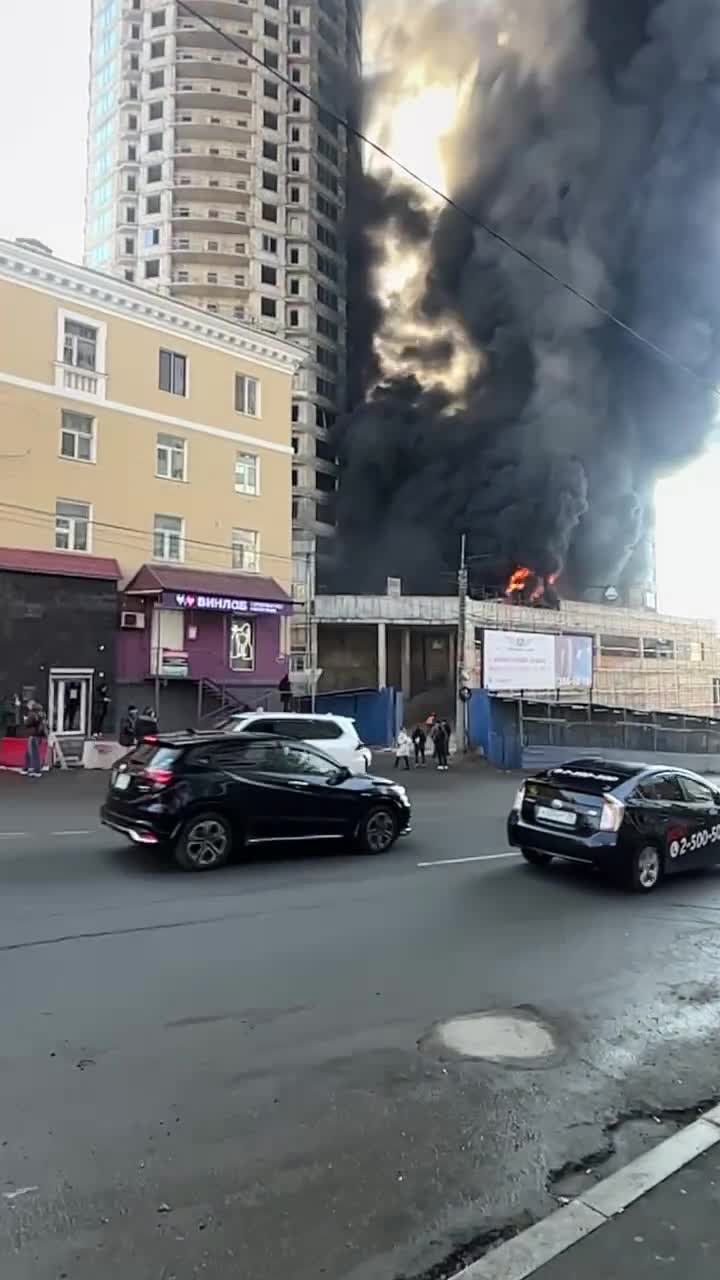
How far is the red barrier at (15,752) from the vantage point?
65.9 feet

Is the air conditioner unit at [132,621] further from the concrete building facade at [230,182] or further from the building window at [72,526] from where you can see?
the concrete building facade at [230,182]

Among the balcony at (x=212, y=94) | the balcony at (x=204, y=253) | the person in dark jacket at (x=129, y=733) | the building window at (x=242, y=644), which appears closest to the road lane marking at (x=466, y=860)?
the person in dark jacket at (x=129, y=733)

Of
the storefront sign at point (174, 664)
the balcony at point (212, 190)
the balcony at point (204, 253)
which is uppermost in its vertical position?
the balcony at point (212, 190)

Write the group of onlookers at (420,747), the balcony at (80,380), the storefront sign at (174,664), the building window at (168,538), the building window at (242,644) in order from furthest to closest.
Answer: the building window at (242,644), the building window at (168,538), the storefront sign at (174,664), the balcony at (80,380), the group of onlookers at (420,747)

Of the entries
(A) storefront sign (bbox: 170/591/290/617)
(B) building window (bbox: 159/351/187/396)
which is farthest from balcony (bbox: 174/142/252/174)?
(A) storefront sign (bbox: 170/591/290/617)

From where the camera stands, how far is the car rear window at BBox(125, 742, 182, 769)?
947 centimetres

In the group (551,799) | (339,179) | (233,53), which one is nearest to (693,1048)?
(551,799)

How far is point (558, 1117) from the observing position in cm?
411

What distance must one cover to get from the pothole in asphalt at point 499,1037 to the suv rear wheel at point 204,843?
15.1 feet

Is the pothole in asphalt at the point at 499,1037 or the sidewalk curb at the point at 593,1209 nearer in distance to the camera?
the sidewalk curb at the point at 593,1209

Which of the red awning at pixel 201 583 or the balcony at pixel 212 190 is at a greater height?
the balcony at pixel 212 190

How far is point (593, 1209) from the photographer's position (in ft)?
10.9

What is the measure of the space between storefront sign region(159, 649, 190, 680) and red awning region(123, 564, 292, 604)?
6.66 ft

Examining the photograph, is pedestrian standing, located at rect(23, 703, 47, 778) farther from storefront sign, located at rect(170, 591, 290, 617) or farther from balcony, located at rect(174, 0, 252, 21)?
balcony, located at rect(174, 0, 252, 21)
